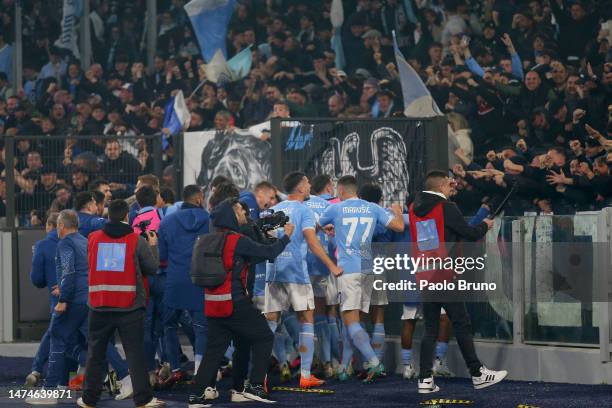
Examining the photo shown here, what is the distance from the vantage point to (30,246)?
1633 cm

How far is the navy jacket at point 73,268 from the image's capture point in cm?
1157

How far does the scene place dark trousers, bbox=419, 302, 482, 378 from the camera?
11141 mm

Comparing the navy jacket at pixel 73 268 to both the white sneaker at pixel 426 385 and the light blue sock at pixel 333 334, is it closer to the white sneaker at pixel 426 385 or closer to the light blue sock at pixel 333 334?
the light blue sock at pixel 333 334

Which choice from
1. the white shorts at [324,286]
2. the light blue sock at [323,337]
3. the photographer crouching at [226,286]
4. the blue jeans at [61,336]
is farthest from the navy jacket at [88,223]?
the light blue sock at [323,337]

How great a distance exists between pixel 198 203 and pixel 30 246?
4.60 metres

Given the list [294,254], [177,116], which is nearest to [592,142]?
[294,254]

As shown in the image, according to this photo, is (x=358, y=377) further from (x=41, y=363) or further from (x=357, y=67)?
(x=357, y=67)

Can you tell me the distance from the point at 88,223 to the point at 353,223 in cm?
247

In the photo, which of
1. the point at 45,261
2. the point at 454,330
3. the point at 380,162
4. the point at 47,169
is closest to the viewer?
the point at 454,330

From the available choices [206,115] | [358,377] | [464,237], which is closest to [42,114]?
[206,115]

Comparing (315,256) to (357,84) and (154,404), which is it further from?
(357,84)

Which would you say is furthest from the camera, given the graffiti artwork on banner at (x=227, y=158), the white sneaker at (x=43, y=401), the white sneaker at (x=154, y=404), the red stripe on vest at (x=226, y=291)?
the graffiti artwork on banner at (x=227, y=158)

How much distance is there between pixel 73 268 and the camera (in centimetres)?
1162

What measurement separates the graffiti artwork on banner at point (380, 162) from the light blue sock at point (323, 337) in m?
1.73
